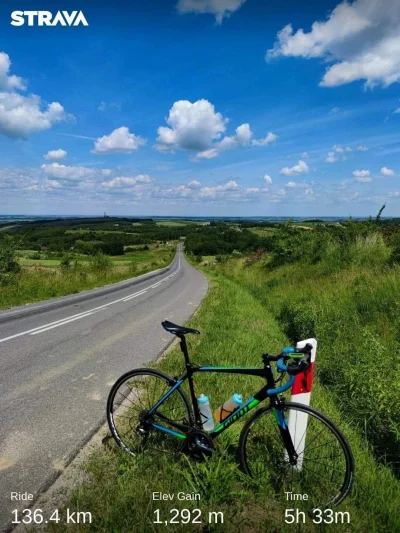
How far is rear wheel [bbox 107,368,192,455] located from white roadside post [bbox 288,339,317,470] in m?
0.98

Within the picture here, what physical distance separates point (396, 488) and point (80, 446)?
326 cm

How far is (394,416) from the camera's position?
12.7ft

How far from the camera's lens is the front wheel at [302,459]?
2777 millimetres

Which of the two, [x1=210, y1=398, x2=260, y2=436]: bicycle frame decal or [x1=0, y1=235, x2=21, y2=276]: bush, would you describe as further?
[x1=0, y1=235, x2=21, y2=276]: bush

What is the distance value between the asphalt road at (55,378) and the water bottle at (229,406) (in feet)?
5.42

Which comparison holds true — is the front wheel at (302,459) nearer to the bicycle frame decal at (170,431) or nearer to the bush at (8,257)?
the bicycle frame decal at (170,431)

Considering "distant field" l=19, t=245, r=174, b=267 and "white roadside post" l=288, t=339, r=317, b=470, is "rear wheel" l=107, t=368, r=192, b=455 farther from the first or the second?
"distant field" l=19, t=245, r=174, b=267

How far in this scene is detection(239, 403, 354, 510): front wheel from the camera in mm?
2777

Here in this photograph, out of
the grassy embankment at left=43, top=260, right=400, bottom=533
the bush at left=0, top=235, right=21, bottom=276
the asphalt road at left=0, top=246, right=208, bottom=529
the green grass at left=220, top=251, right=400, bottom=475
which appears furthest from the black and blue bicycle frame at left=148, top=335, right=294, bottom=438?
the bush at left=0, top=235, right=21, bottom=276

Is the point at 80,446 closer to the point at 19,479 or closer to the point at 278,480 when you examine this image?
the point at 19,479

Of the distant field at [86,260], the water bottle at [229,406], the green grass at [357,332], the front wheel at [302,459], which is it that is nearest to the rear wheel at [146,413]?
the water bottle at [229,406]

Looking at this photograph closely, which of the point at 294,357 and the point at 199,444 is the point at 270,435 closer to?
the point at 199,444

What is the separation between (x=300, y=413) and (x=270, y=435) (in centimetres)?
53

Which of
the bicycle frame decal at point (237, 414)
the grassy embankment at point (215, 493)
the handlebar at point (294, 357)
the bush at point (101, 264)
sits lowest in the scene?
the bush at point (101, 264)
